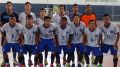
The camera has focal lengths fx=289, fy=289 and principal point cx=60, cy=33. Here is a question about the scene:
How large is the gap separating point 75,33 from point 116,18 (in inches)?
350

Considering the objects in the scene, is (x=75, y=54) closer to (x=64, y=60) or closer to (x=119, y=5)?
(x=64, y=60)

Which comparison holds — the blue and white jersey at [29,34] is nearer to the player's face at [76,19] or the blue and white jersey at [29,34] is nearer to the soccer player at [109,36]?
the player's face at [76,19]

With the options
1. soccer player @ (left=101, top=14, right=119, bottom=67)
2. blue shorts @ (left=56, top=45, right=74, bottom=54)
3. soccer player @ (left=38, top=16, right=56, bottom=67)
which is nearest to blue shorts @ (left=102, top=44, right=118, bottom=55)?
soccer player @ (left=101, top=14, right=119, bottom=67)

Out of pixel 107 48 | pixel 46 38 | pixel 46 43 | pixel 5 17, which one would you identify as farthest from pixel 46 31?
pixel 107 48

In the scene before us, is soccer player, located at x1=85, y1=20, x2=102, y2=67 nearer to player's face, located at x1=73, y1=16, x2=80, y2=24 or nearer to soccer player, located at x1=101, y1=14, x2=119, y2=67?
soccer player, located at x1=101, y1=14, x2=119, y2=67

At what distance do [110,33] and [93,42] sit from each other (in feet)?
1.57

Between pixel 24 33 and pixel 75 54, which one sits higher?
pixel 24 33

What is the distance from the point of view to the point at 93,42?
662 centimetres

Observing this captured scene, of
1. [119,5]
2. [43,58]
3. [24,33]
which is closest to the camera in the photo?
[24,33]

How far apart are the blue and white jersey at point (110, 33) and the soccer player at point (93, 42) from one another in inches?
6.1

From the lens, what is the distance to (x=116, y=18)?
1527cm

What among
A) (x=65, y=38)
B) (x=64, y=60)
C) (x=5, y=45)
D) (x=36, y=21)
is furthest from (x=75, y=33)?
(x=5, y=45)

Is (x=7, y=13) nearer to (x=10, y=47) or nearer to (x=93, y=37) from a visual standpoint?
(x=10, y=47)

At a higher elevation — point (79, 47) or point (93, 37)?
point (93, 37)
